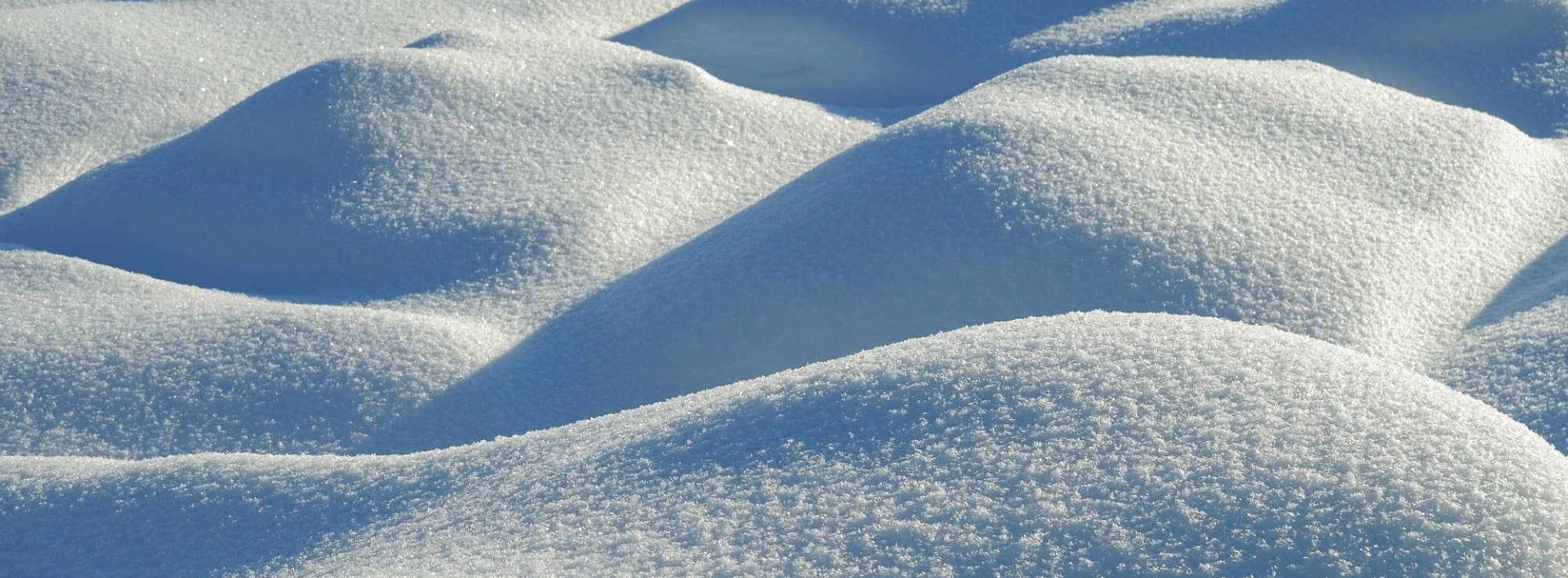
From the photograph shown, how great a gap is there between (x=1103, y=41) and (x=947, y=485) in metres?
2.72

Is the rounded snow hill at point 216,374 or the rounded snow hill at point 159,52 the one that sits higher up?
the rounded snow hill at point 159,52

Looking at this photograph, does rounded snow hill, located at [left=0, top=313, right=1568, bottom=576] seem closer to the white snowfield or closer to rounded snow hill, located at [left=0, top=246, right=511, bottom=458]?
the white snowfield

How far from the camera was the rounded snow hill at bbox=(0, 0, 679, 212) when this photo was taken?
3.62m

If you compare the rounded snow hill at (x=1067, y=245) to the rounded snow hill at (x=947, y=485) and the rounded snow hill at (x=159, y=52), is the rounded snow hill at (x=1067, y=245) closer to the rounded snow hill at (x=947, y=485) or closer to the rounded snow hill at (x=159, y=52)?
the rounded snow hill at (x=947, y=485)

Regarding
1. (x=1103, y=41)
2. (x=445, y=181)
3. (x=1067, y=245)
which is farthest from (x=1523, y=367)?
(x=445, y=181)

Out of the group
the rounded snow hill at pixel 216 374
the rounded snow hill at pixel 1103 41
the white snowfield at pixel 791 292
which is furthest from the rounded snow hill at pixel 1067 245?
the rounded snow hill at pixel 1103 41

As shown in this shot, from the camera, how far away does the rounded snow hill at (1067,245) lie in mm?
2387

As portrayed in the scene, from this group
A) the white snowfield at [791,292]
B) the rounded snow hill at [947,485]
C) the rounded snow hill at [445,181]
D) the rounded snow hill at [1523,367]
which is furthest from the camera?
the rounded snow hill at [445,181]

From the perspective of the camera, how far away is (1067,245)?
2447mm

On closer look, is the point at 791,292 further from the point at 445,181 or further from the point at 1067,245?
the point at 445,181

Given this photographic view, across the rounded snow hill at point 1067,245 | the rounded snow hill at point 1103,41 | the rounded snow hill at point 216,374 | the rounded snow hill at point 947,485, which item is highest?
the rounded snow hill at point 1103,41

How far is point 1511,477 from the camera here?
4.60 ft

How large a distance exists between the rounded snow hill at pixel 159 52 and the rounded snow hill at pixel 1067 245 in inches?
70.5

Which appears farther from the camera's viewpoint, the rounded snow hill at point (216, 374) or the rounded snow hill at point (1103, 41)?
the rounded snow hill at point (1103, 41)
